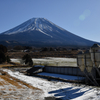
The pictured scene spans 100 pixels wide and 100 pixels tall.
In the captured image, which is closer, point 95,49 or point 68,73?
point 95,49

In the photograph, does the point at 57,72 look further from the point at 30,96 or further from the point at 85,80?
the point at 30,96

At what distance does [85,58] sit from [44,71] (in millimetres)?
19788

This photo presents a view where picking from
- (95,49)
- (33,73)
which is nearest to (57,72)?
(33,73)

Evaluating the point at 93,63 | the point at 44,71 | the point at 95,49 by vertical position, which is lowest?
the point at 44,71

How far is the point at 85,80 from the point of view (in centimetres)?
2402

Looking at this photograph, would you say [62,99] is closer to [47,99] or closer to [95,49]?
[47,99]

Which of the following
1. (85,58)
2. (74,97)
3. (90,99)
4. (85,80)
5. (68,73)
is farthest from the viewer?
(68,73)

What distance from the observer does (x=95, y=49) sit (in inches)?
738

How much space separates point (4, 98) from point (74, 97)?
26.5 feet

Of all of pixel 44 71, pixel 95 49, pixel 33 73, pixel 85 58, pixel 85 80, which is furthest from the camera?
pixel 44 71

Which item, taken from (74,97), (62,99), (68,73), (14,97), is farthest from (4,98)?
(68,73)

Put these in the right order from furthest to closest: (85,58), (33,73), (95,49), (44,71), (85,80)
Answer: (44,71)
(33,73)
(85,80)
(85,58)
(95,49)

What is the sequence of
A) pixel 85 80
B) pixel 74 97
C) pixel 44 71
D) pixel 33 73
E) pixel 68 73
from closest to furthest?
pixel 74 97, pixel 85 80, pixel 68 73, pixel 33 73, pixel 44 71

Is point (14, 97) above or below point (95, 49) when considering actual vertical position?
below
